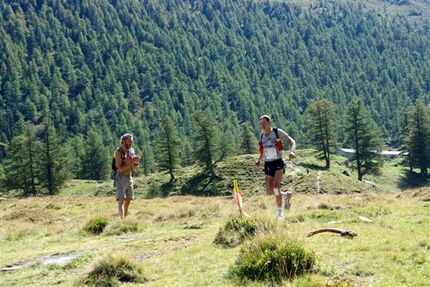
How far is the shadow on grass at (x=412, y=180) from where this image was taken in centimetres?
7026

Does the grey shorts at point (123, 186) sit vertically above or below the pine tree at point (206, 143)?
below

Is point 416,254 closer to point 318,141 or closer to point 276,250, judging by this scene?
point 276,250

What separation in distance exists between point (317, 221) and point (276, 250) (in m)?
4.85

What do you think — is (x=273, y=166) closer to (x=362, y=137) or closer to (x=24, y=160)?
(x=362, y=137)

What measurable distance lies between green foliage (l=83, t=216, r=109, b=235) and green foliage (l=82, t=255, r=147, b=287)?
5.42 metres

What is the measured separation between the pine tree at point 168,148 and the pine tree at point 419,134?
39.1 metres

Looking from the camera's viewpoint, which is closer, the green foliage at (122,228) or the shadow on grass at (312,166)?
the green foliage at (122,228)

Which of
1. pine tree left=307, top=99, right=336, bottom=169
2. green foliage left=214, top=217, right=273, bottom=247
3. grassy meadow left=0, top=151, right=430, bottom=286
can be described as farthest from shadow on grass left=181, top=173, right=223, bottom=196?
green foliage left=214, top=217, right=273, bottom=247

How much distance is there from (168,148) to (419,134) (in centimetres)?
4165

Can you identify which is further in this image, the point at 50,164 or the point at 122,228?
the point at 50,164

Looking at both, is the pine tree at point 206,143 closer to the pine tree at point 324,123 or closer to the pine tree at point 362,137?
the pine tree at point 324,123

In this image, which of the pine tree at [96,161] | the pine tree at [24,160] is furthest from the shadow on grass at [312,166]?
the pine tree at [96,161]

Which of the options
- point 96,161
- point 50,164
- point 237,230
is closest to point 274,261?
point 237,230

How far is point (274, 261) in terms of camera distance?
6.20 meters
